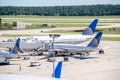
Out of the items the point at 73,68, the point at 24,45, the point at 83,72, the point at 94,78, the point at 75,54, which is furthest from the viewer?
the point at 24,45

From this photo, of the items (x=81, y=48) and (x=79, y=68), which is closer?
(x=79, y=68)

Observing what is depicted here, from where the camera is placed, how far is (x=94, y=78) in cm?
4131

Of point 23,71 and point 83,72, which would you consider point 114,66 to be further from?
point 23,71

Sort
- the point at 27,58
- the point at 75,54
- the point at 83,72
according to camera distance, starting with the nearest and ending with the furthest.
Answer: the point at 83,72 → the point at 27,58 → the point at 75,54

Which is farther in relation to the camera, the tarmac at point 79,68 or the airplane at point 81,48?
the airplane at point 81,48

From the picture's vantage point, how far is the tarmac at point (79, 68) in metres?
43.3

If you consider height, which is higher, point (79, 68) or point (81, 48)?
point (81, 48)

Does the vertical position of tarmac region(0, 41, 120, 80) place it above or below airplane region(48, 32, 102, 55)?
below

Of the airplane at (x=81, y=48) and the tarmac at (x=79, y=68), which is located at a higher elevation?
the airplane at (x=81, y=48)

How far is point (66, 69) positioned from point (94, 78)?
7.89 meters

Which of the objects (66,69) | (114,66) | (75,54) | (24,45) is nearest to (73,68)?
(66,69)

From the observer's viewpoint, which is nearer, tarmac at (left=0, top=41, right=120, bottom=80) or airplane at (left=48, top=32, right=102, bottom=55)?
tarmac at (left=0, top=41, right=120, bottom=80)

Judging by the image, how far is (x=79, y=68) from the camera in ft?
163

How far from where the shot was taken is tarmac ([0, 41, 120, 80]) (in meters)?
43.3
